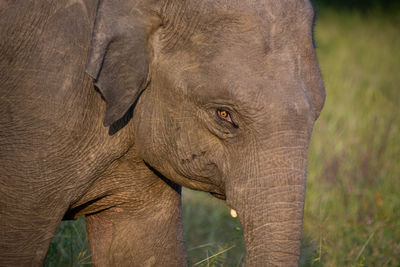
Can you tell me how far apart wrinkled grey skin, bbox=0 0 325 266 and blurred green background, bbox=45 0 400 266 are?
0.85 meters

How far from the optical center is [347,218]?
5492 mm

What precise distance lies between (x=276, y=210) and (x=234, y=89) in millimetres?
502

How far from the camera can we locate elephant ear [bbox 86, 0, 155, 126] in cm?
260

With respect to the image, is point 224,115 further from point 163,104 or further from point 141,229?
point 141,229

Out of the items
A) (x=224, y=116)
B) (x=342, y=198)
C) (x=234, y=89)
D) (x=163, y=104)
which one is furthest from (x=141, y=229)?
(x=342, y=198)

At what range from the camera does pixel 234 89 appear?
256 cm

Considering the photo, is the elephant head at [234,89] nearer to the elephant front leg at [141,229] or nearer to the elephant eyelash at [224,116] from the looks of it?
the elephant eyelash at [224,116]

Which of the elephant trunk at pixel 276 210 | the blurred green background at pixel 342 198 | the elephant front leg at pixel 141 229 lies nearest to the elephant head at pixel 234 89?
the elephant trunk at pixel 276 210

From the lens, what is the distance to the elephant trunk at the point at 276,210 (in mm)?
2512

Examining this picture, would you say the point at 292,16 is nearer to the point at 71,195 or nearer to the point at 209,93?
the point at 209,93

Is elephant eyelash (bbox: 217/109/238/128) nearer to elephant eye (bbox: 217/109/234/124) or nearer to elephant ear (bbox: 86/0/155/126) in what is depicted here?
elephant eye (bbox: 217/109/234/124)

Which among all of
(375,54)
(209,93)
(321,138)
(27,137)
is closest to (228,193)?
(209,93)

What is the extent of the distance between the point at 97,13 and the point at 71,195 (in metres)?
0.83

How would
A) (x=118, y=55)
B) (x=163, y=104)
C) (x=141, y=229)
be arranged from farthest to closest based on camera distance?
(x=141, y=229), (x=163, y=104), (x=118, y=55)
